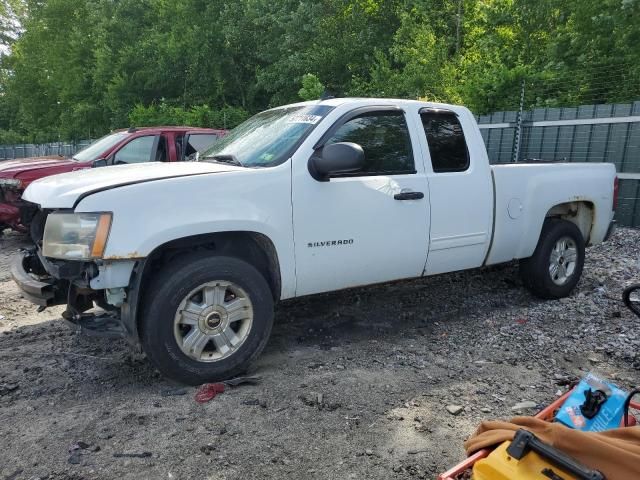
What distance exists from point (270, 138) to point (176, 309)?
1509 mm

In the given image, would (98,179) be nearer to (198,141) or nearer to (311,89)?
(198,141)

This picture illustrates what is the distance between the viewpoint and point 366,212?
388 cm

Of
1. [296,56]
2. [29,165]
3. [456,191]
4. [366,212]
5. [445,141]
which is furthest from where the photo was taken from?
[296,56]

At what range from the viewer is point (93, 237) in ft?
9.91

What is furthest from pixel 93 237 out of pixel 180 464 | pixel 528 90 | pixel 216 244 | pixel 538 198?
pixel 528 90

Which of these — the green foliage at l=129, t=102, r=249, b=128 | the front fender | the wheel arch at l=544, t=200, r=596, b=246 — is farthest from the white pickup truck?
the green foliage at l=129, t=102, r=249, b=128

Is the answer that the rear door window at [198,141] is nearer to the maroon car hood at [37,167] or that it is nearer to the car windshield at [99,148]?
the car windshield at [99,148]

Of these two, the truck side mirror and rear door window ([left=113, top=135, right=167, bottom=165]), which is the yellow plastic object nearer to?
the truck side mirror

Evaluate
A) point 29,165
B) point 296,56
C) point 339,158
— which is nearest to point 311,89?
point 296,56

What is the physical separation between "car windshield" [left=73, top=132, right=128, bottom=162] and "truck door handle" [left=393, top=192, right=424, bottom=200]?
6.10 meters

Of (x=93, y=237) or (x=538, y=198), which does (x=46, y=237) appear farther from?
(x=538, y=198)

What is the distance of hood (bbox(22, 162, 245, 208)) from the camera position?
3131mm

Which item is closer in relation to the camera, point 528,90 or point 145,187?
point 145,187

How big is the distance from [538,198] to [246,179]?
119 inches
